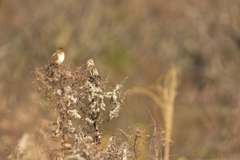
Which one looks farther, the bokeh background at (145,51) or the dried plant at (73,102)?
the bokeh background at (145,51)

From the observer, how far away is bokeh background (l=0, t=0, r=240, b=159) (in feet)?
29.2

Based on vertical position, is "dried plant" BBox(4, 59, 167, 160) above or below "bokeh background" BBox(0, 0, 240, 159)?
below

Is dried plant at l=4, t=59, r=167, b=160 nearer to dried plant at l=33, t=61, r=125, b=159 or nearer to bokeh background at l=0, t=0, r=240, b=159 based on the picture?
dried plant at l=33, t=61, r=125, b=159

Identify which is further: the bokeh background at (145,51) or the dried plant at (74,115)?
the bokeh background at (145,51)

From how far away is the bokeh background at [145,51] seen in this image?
8898 mm

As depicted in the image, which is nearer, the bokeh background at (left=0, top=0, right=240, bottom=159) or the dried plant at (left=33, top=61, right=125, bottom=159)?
the dried plant at (left=33, top=61, right=125, bottom=159)

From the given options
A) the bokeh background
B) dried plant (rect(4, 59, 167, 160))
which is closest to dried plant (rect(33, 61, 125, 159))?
dried plant (rect(4, 59, 167, 160))

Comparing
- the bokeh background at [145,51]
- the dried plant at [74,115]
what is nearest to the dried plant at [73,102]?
the dried plant at [74,115]

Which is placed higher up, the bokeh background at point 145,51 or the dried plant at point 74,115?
Answer: the bokeh background at point 145,51

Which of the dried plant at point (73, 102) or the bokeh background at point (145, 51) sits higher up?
the bokeh background at point (145, 51)

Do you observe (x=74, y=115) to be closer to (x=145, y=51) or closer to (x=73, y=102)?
(x=73, y=102)

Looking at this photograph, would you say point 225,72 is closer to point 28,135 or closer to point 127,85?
point 127,85

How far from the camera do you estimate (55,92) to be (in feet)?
6.86

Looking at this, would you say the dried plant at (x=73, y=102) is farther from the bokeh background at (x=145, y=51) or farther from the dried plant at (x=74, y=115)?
the bokeh background at (x=145, y=51)
